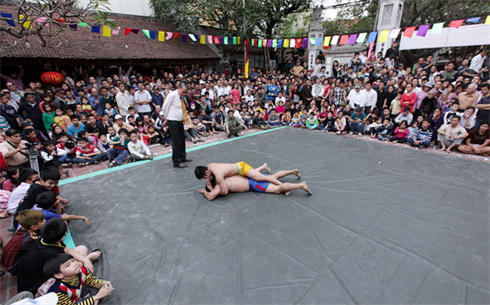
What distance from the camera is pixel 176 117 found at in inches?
156

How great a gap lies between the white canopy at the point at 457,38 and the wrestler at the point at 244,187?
746cm

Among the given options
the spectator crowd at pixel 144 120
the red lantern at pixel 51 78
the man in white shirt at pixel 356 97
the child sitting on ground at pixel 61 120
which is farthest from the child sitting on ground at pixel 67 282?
the man in white shirt at pixel 356 97

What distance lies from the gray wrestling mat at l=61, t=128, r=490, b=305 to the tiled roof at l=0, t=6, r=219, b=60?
4340 millimetres

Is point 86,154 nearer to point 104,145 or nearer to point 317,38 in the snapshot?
point 104,145

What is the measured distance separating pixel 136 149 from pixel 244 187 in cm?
262

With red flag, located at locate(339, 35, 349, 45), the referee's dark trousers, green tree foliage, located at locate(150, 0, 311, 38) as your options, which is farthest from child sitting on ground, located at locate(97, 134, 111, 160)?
red flag, located at locate(339, 35, 349, 45)

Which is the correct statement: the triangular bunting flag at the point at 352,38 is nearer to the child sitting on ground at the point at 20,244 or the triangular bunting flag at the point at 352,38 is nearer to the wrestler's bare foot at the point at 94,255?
the wrestler's bare foot at the point at 94,255

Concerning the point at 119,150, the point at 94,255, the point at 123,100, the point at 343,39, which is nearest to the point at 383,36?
the point at 343,39

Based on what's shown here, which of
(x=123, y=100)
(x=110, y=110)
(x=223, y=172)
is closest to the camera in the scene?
(x=223, y=172)

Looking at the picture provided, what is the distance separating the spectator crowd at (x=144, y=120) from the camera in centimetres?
179

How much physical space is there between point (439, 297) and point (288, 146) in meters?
3.68

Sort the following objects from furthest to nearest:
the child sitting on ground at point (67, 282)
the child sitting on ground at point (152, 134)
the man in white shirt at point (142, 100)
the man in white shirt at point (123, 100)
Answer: the man in white shirt at point (142, 100) → the man in white shirt at point (123, 100) → the child sitting on ground at point (152, 134) → the child sitting on ground at point (67, 282)

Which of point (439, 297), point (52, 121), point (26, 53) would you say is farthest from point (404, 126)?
point (26, 53)

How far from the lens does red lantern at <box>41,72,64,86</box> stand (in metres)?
5.67
